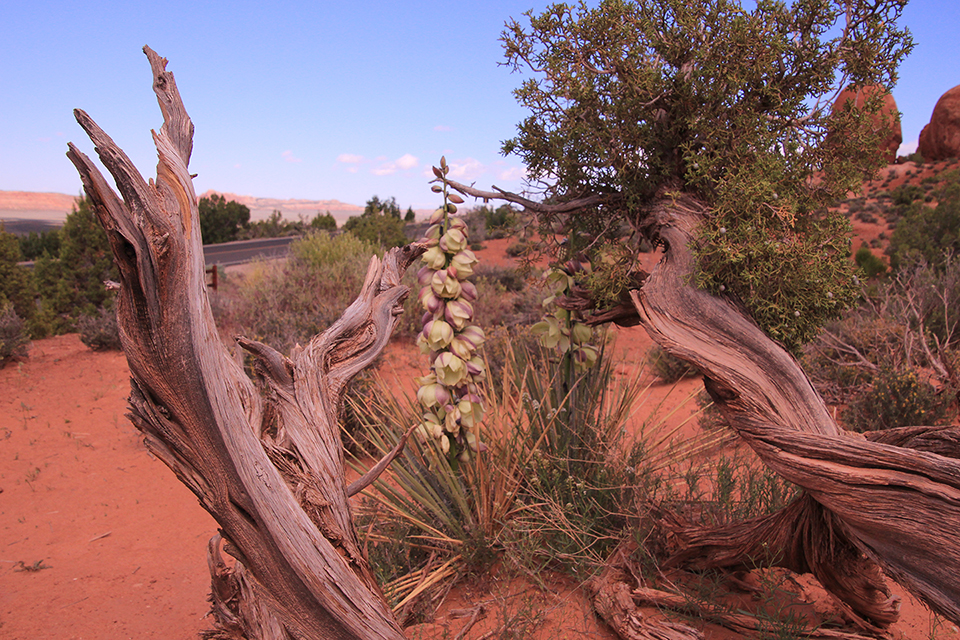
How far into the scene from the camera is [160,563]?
11.8 ft

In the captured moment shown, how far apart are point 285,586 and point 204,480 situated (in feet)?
1.22

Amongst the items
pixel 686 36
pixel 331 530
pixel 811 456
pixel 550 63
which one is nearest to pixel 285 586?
pixel 331 530

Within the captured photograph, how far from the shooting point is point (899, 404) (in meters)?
4.16

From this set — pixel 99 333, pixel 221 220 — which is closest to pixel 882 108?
pixel 99 333

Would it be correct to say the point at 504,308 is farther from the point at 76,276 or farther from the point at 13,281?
the point at 13,281

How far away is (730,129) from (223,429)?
210 centimetres

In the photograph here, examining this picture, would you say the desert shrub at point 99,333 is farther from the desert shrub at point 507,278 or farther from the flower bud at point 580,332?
the flower bud at point 580,332

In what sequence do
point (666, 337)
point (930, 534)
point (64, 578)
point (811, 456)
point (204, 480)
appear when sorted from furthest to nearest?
1. point (64, 578)
2. point (666, 337)
3. point (811, 456)
4. point (204, 480)
5. point (930, 534)

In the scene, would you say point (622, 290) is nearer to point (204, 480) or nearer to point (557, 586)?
point (557, 586)

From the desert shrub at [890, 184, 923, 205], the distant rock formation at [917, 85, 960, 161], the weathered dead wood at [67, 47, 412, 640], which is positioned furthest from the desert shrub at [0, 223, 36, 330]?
the distant rock formation at [917, 85, 960, 161]

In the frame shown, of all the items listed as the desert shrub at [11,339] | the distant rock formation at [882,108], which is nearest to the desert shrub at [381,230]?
the desert shrub at [11,339]

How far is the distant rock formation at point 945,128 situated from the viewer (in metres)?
28.6

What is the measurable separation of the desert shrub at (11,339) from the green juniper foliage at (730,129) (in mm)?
7838

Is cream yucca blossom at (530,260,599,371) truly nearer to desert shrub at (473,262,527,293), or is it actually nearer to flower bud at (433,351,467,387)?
flower bud at (433,351,467,387)
